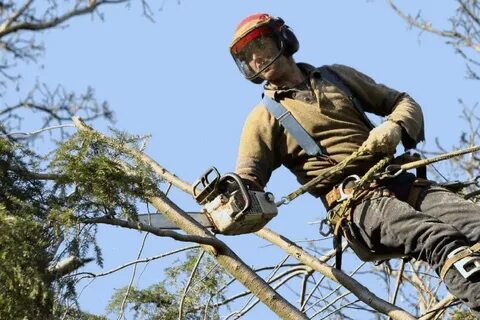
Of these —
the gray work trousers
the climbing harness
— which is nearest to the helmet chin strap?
the gray work trousers

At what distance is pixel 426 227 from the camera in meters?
5.47

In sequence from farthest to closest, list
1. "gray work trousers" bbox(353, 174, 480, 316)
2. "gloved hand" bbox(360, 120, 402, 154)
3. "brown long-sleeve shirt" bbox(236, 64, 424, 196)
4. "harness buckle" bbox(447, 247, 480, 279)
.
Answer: "brown long-sleeve shirt" bbox(236, 64, 424, 196)
"gloved hand" bbox(360, 120, 402, 154)
"gray work trousers" bbox(353, 174, 480, 316)
"harness buckle" bbox(447, 247, 480, 279)

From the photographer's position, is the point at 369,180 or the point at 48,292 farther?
the point at 369,180

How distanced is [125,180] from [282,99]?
861 millimetres

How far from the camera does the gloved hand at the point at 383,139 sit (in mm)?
5824

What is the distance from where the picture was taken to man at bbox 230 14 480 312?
5.61 metres

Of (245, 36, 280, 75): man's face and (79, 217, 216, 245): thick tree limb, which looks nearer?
(79, 217, 216, 245): thick tree limb

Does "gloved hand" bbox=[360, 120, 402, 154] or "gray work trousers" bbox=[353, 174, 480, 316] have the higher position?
"gloved hand" bbox=[360, 120, 402, 154]

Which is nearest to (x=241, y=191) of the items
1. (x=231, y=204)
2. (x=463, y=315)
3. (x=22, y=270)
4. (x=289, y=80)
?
(x=231, y=204)

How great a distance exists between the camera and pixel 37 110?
12766 mm

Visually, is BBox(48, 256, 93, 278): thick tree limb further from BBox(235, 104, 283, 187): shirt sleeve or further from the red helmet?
the red helmet

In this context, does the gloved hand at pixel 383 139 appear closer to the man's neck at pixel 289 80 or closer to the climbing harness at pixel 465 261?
the man's neck at pixel 289 80

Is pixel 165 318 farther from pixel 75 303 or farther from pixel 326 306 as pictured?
pixel 75 303

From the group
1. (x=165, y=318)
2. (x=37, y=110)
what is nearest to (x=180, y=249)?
(x=165, y=318)
